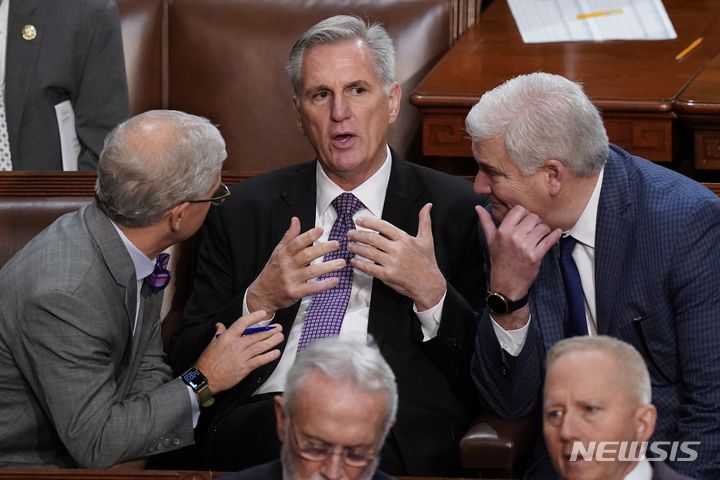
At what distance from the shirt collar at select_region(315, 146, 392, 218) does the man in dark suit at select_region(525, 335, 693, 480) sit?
86cm

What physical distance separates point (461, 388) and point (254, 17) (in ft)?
5.52

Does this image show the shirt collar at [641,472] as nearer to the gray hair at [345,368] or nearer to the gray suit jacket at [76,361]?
the gray hair at [345,368]

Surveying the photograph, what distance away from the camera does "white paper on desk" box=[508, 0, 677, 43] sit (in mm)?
3225

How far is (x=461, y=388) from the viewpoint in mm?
2143

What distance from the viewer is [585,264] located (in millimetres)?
2002

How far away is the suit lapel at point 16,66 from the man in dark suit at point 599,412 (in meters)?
1.95

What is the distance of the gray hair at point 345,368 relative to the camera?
1.42 metres

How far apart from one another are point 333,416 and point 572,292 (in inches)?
30.6

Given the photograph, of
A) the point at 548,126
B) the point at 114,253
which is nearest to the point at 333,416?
the point at 114,253

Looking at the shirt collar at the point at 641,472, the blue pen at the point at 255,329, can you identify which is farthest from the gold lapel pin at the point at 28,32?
the shirt collar at the point at 641,472

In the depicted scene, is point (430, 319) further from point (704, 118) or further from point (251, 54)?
point (251, 54)

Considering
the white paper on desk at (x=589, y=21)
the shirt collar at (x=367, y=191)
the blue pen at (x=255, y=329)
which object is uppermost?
the white paper on desk at (x=589, y=21)

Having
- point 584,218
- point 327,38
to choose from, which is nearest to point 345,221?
point 327,38

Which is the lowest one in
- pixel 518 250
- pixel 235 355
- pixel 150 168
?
pixel 235 355
